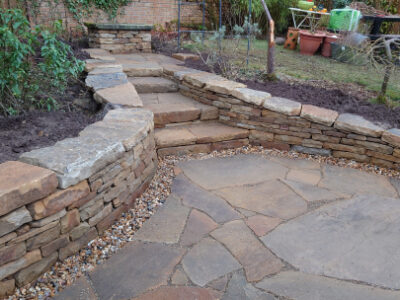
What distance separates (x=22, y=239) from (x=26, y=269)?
182 millimetres

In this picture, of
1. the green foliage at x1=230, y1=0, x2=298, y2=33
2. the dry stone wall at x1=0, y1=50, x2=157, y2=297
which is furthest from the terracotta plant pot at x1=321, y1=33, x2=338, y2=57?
the dry stone wall at x1=0, y1=50, x2=157, y2=297

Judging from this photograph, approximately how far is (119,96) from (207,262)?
70.4 inches

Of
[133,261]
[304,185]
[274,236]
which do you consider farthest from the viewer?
[304,185]

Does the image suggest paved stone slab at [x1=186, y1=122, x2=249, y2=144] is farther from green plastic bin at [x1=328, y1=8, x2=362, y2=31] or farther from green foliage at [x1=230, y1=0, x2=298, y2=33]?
green foliage at [x1=230, y1=0, x2=298, y2=33]

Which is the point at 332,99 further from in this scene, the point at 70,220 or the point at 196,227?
the point at 70,220

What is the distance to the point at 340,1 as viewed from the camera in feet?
26.6

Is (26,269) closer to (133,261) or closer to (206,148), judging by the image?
(133,261)

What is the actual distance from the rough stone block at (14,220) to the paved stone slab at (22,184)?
3 cm

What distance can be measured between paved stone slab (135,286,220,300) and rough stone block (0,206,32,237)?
2.19 feet

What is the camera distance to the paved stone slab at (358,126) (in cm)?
303

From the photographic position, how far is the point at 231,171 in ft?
9.74

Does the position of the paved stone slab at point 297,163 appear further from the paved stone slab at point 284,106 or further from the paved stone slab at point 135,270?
the paved stone slab at point 135,270

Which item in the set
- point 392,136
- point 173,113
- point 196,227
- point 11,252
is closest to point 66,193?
point 11,252

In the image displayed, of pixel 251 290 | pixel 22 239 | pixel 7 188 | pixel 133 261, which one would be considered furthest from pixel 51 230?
pixel 251 290
